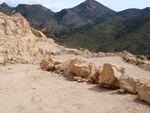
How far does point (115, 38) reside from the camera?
58.3 m

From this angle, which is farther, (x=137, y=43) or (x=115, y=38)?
(x=115, y=38)

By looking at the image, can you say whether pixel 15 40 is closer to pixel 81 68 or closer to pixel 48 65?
pixel 48 65

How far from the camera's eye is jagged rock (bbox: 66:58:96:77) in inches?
275

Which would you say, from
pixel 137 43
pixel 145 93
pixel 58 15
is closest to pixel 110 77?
pixel 145 93

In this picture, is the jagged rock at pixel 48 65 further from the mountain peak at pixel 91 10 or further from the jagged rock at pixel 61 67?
the mountain peak at pixel 91 10

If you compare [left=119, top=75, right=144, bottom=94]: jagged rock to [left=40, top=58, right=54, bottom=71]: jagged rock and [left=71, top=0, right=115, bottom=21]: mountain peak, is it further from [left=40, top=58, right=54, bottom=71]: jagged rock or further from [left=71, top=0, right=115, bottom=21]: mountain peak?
[left=71, top=0, right=115, bottom=21]: mountain peak

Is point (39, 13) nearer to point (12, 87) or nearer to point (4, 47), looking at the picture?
point (4, 47)

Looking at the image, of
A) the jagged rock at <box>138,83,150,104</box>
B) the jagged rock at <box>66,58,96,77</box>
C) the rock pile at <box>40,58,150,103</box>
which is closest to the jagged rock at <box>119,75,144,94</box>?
the rock pile at <box>40,58,150,103</box>

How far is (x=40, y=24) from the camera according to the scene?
307 feet

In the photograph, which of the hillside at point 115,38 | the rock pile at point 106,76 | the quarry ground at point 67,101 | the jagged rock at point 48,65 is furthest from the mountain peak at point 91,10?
the quarry ground at point 67,101

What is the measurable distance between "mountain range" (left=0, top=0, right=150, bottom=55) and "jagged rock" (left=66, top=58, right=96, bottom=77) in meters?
34.4

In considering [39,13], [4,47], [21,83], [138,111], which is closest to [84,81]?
[21,83]

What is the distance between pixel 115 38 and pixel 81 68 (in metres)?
54.5

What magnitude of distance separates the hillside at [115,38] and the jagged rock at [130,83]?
118 ft
